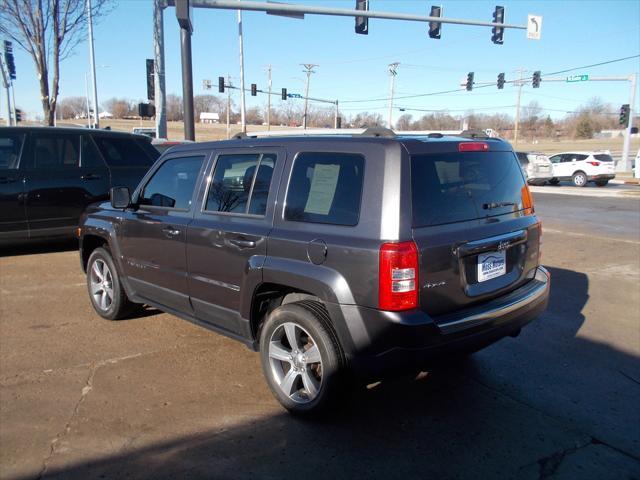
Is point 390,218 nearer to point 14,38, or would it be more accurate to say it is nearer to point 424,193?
point 424,193

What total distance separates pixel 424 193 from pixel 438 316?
2.37 ft

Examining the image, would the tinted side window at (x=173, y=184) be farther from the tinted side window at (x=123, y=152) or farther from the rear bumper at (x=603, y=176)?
the rear bumper at (x=603, y=176)

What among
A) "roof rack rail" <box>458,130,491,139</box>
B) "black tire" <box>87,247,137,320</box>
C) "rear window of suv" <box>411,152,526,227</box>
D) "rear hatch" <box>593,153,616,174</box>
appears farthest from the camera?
"rear hatch" <box>593,153,616,174</box>

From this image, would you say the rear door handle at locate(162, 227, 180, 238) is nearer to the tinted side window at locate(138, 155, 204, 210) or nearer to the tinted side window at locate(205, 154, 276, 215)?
the tinted side window at locate(138, 155, 204, 210)

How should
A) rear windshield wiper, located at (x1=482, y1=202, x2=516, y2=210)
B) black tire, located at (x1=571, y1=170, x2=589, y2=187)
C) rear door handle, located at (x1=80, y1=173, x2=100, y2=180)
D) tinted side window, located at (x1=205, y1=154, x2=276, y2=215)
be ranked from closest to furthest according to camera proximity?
1. rear windshield wiper, located at (x1=482, y1=202, x2=516, y2=210)
2. tinted side window, located at (x1=205, y1=154, x2=276, y2=215)
3. rear door handle, located at (x1=80, y1=173, x2=100, y2=180)
4. black tire, located at (x1=571, y1=170, x2=589, y2=187)

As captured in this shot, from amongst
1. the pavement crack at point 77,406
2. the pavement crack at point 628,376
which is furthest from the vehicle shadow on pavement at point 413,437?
the pavement crack at point 628,376

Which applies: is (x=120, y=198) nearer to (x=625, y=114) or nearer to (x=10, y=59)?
(x=10, y=59)

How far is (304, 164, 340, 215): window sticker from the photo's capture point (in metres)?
3.22

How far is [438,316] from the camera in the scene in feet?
9.98

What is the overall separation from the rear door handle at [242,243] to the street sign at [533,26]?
1953cm

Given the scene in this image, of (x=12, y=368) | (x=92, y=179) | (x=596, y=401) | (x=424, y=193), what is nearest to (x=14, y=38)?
(x=92, y=179)

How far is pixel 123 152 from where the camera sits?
27.8 feet

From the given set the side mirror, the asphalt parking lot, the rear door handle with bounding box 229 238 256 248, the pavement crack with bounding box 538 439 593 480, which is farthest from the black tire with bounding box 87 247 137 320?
the pavement crack with bounding box 538 439 593 480

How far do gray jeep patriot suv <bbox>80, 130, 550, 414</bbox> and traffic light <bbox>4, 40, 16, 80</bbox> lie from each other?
1802cm
